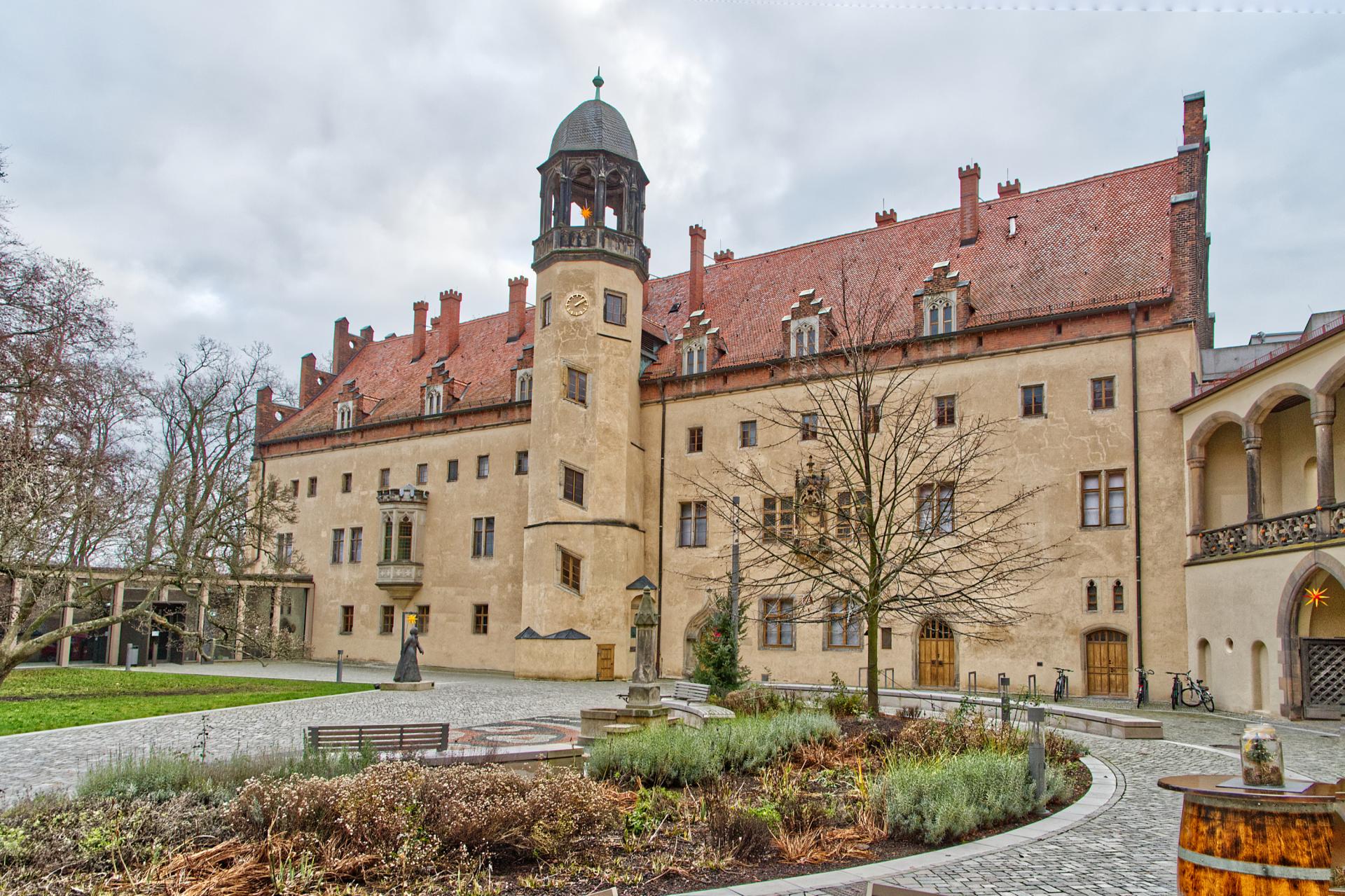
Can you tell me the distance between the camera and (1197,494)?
26.7 meters

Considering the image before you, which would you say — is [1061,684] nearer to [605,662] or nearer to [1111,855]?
[605,662]

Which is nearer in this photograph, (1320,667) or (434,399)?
(1320,667)

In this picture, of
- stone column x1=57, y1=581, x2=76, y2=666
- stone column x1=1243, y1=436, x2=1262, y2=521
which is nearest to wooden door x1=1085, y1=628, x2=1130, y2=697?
stone column x1=1243, y1=436, x2=1262, y2=521

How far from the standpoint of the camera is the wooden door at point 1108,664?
90.4ft

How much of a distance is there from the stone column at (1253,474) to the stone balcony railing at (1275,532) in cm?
43

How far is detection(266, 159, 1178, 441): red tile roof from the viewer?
30.4 m

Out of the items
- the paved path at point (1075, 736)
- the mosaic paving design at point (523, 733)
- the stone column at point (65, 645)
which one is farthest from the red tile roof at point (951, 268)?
the mosaic paving design at point (523, 733)

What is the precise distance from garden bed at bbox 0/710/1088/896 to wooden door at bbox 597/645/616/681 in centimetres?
2411

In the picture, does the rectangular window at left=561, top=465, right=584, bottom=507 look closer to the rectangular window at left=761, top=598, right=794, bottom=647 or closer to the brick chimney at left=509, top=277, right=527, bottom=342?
the rectangular window at left=761, top=598, right=794, bottom=647

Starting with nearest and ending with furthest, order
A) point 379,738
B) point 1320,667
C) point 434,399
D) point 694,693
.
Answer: point 379,738
point 1320,667
point 694,693
point 434,399

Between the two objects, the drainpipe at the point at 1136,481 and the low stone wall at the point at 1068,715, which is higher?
the drainpipe at the point at 1136,481

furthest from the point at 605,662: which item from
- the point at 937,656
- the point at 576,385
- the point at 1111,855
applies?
the point at 1111,855

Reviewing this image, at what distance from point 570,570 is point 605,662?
3.40 meters

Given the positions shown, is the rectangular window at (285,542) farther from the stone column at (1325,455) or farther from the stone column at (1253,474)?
the stone column at (1325,455)
